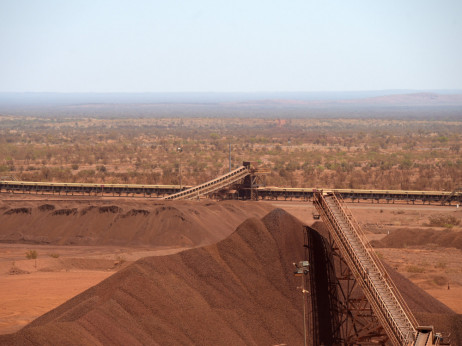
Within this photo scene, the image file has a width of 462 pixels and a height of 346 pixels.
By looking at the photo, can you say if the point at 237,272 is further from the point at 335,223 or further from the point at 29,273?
the point at 29,273

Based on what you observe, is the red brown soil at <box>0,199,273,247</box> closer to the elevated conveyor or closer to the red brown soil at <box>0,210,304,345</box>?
the elevated conveyor

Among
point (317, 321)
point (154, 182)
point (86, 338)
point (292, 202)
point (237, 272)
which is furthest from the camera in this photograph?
point (154, 182)

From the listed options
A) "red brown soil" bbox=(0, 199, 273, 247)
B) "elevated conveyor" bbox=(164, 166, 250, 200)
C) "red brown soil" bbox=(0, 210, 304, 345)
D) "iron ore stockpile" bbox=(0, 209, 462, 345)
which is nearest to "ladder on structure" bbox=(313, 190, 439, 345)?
"iron ore stockpile" bbox=(0, 209, 462, 345)

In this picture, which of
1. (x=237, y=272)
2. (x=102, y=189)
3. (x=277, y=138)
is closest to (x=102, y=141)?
(x=277, y=138)

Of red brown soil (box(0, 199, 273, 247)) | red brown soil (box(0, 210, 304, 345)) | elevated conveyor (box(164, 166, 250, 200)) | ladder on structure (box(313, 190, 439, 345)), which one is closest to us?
ladder on structure (box(313, 190, 439, 345))

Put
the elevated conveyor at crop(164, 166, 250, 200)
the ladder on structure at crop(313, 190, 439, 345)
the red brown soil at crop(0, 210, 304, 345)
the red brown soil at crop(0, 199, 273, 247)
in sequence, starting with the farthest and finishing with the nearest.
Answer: the elevated conveyor at crop(164, 166, 250, 200)
the red brown soil at crop(0, 199, 273, 247)
the red brown soil at crop(0, 210, 304, 345)
the ladder on structure at crop(313, 190, 439, 345)
